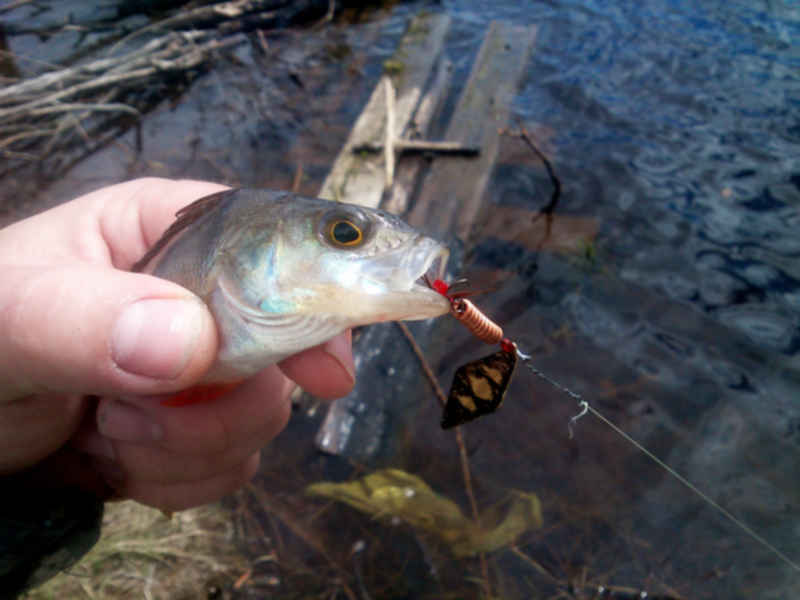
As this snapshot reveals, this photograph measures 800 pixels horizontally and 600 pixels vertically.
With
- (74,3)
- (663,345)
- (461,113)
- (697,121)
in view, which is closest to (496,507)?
(663,345)

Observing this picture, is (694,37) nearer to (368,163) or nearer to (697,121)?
(697,121)

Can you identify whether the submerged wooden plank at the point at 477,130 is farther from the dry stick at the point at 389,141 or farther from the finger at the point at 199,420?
the finger at the point at 199,420

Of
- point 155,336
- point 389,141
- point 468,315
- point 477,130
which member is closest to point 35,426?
point 155,336

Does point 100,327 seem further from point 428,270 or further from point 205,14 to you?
point 205,14

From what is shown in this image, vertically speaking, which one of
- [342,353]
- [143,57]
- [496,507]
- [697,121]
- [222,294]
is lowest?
[496,507]

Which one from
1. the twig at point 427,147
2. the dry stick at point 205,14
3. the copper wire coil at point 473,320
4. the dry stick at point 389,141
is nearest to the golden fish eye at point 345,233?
the copper wire coil at point 473,320

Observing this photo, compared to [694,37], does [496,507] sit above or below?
below

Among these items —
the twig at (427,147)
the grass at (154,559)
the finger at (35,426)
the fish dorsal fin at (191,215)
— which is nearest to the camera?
the fish dorsal fin at (191,215)
